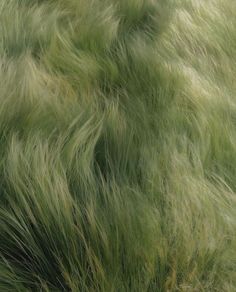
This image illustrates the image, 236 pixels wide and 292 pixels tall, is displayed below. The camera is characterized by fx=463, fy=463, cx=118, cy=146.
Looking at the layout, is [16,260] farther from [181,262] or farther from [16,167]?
[181,262]

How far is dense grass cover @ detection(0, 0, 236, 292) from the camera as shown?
850 millimetres

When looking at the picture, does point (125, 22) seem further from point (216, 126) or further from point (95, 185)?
point (95, 185)

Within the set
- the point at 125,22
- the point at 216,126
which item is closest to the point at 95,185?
the point at 216,126

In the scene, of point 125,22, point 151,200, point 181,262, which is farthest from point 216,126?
point 125,22

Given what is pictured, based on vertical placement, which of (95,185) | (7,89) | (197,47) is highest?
(197,47)

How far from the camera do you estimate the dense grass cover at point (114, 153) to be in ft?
2.79

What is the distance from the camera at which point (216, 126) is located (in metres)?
1.28

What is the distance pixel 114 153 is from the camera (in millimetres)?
1147

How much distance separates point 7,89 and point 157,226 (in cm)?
64

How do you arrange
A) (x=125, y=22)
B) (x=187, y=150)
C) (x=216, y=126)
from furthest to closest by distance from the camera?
(x=125, y=22), (x=216, y=126), (x=187, y=150)

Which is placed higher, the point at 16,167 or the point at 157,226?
the point at 157,226

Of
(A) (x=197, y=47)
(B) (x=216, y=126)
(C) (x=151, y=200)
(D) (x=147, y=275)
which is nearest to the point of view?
(D) (x=147, y=275)

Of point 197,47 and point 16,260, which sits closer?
point 16,260

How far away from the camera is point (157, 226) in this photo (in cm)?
89
